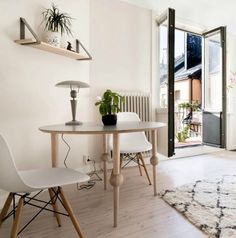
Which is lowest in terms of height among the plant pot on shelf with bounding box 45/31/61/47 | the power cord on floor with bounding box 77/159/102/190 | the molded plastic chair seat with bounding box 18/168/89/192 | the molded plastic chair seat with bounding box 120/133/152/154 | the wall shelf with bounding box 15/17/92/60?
the power cord on floor with bounding box 77/159/102/190

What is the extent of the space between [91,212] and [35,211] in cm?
48

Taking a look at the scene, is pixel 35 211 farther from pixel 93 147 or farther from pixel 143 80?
pixel 143 80

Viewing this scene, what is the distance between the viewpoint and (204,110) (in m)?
4.30

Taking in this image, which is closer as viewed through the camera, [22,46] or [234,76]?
[22,46]

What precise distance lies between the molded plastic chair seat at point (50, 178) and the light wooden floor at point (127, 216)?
0.45 meters

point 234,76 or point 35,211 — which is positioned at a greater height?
point 234,76

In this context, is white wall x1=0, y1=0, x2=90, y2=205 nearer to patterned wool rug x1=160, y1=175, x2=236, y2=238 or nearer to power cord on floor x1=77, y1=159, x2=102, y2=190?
power cord on floor x1=77, y1=159, x2=102, y2=190

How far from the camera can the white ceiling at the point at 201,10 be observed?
340 cm

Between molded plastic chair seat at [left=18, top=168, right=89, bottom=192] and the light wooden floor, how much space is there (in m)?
0.45

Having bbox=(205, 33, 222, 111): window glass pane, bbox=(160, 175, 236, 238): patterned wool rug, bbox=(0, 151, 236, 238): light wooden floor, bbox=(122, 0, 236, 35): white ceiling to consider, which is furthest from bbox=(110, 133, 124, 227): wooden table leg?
bbox=(205, 33, 222, 111): window glass pane

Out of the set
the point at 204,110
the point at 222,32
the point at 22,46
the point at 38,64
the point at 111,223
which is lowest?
the point at 111,223

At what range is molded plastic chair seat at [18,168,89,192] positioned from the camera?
1.21 meters

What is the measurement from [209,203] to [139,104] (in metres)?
1.67

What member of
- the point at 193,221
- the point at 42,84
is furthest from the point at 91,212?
the point at 42,84
